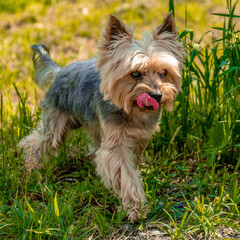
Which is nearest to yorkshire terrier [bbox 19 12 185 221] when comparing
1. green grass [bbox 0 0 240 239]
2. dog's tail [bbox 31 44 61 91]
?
green grass [bbox 0 0 240 239]

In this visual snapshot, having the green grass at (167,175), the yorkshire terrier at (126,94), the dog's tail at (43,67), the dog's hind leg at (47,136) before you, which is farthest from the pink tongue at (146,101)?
the dog's tail at (43,67)

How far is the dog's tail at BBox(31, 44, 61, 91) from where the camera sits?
4555mm

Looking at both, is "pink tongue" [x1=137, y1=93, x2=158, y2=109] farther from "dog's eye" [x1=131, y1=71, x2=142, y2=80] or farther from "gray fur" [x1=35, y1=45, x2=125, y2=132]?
"gray fur" [x1=35, y1=45, x2=125, y2=132]

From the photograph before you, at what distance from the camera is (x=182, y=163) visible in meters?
4.20

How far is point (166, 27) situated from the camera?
11.7 feet

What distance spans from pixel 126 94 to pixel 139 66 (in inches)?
9.7

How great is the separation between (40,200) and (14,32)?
492 centimetres

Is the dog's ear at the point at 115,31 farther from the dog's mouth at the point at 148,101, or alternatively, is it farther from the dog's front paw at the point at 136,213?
the dog's front paw at the point at 136,213

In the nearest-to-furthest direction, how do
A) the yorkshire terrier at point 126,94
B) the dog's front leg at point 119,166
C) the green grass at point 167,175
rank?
1. the green grass at point 167,175
2. the yorkshire terrier at point 126,94
3. the dog's front leg at point 119,166

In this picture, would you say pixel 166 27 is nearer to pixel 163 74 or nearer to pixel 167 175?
pixel 163 74

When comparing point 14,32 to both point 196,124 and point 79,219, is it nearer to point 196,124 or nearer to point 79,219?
point 196,124

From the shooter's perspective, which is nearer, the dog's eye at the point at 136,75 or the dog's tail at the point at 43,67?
the dog's eye at the point at 136,75

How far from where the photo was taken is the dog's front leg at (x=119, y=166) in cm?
340

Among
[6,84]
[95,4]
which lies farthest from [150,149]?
[95,4]
